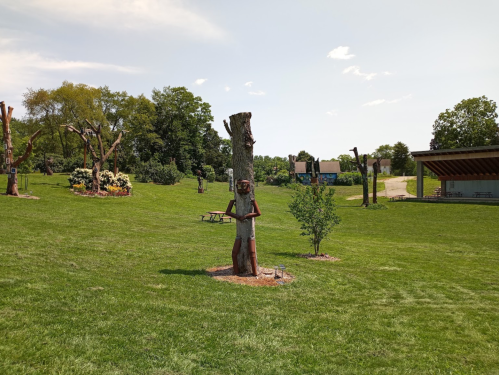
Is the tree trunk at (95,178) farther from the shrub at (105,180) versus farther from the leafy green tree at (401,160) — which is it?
the leafy green tree at (401,160)

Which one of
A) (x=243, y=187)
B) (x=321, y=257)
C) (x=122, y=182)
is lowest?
(x=321, y=257)

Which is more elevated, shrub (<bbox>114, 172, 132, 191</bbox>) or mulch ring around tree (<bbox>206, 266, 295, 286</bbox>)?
shrub (<bbox>114, 172, 132, 191</bbox>)

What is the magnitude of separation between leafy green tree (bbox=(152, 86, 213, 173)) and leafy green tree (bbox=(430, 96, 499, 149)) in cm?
4376

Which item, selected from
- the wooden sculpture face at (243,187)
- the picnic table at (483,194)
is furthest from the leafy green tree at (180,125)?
the wooden sculpture face at (243,187)

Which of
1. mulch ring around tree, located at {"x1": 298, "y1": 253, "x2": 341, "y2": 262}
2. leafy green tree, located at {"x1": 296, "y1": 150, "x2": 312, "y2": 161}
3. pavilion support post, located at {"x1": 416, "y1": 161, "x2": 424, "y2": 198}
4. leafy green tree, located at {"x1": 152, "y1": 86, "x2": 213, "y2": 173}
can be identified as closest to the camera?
mulch ring around tree, located at {"x1": 298, "y1": 253, "x2": 341, "y2": 262}

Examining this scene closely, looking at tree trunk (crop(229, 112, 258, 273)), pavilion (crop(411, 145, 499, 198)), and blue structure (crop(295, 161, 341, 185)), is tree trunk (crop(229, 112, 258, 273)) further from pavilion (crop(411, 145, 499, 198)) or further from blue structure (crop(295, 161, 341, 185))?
blue structure (crop(295, 161, 341, 185))

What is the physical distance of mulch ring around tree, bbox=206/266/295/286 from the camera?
9562mm

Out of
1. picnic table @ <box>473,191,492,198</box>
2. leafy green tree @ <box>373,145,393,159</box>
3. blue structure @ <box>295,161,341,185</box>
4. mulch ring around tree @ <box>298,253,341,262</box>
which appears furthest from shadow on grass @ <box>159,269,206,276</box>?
leafy green tree @ <box>373,145,393,159</box>

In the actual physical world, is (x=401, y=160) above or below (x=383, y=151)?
below

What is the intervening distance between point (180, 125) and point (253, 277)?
2174 inches

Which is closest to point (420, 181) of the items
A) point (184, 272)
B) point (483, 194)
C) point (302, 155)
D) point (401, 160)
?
point (483, 194)

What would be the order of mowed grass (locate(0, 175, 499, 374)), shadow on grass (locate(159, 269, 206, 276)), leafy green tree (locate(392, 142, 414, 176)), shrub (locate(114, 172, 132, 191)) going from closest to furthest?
mowed grass (locate(0, 175, 499, 374)) → shadow on grass (locate(159, 269, 206, 276)) → shrub (locate(114, 172, 132, 191)) → leafy green tree (locate(392, 142, 414, 176))

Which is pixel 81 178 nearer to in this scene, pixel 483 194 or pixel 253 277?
pixel 253 277

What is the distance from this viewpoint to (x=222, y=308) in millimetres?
7305
